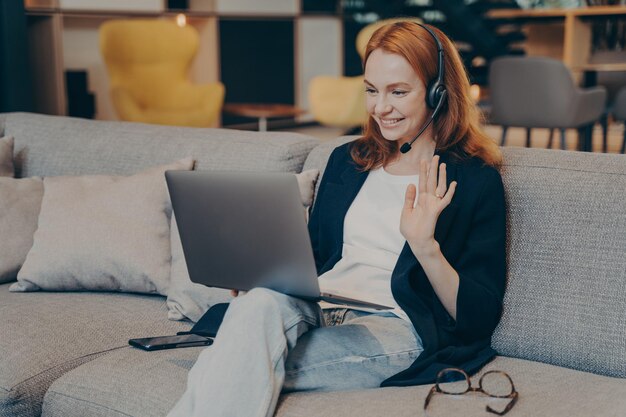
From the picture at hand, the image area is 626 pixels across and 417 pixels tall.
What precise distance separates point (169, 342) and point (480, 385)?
2.36 feet

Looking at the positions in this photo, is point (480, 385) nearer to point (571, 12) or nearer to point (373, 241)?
point (373, 241)

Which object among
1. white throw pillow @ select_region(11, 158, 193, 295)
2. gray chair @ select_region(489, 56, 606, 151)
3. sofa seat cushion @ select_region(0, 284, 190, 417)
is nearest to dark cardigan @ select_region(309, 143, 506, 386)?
sofa seat cushion @ select_region(0, 284, 190, 417)

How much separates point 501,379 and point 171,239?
102cm

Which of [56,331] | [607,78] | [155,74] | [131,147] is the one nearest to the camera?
[56,331]

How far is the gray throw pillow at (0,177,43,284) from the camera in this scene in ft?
8.09

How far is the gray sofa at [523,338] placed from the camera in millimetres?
1637

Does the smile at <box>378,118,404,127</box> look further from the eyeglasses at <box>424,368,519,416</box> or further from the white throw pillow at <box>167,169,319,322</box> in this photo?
the eyeglasses at <box>424,368,519,416</box>

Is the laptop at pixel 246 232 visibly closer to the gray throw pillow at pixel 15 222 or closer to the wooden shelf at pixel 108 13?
the gray throw pillow at pixel 15 222

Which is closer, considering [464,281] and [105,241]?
[464,281]

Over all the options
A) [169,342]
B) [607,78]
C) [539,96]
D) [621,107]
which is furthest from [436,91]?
[607,78]

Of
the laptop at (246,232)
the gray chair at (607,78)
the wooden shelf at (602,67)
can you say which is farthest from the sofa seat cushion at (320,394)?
the wooden shelf at (602,67)

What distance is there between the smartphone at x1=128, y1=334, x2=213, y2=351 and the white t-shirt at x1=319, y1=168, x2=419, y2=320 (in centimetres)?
30

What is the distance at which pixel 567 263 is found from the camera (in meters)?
1.86

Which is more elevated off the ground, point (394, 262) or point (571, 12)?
point (571, 12)
